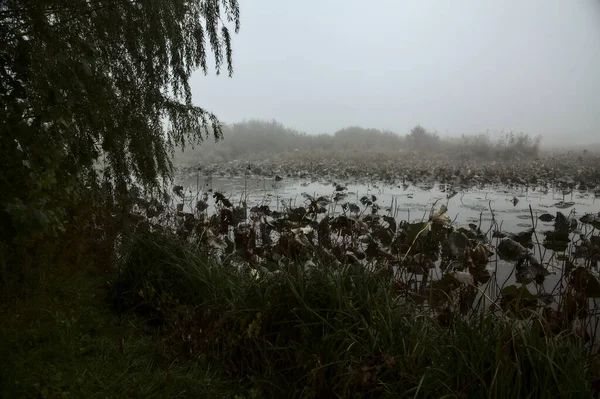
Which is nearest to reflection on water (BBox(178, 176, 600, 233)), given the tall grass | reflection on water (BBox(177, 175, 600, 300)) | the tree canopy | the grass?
reflection on water (BBox(177, 175, 600, 300))

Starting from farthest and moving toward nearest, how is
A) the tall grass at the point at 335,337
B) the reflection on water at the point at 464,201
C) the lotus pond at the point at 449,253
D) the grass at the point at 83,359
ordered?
1. the reflection on water at the point at 464,201
2. the lotus pond at the point at 449,253
3. the grass at the point at 83,359
4. the tall grass at the point at 335,337

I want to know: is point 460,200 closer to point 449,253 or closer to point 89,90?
point 449,253

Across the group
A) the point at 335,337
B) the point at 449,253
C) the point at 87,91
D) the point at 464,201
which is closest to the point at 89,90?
the point at 87,91

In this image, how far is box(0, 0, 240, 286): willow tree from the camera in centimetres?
165

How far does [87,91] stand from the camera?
6.97 feet

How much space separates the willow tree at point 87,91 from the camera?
1646mm

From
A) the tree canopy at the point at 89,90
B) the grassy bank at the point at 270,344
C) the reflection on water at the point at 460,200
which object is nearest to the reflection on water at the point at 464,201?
the reflection on water at the point at 460,200

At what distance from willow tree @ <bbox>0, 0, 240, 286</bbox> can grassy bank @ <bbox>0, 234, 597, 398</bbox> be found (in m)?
0.59

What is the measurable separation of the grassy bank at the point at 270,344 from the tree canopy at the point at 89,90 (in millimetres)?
652

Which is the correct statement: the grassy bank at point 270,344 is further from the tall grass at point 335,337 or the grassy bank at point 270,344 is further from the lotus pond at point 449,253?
the lotus pond at point 449,253

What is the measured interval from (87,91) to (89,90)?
0.16 feet

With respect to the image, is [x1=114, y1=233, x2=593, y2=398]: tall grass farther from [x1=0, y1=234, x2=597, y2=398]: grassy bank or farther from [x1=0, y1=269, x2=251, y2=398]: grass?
[x1=0, y1=269, x2=251, y2=398]: grass

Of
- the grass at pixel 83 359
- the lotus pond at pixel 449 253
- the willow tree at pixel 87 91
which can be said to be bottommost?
the grass at pixel 83 359

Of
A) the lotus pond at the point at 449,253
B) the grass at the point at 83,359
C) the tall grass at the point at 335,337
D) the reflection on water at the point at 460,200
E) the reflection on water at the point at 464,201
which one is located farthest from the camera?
the reflection on water at the point at 460,200
